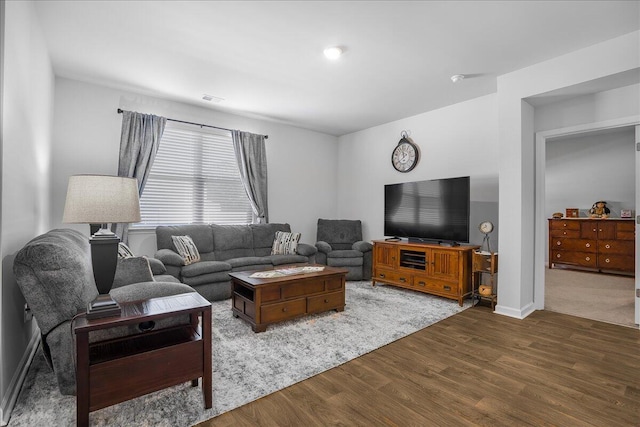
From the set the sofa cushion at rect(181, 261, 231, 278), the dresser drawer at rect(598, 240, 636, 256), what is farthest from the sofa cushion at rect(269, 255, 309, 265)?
the dresser drawer at rect(598, 240, 636, 256)

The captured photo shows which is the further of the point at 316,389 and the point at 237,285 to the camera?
the point at 237,285

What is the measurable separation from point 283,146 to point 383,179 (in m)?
1.86

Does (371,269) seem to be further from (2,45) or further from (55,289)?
(2,45)

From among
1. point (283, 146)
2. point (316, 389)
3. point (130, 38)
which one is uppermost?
point (130, 38)

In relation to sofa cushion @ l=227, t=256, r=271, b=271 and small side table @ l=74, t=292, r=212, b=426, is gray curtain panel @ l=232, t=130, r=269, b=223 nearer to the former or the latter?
sofa cushion @ l=227, t=256, r=271, b=271

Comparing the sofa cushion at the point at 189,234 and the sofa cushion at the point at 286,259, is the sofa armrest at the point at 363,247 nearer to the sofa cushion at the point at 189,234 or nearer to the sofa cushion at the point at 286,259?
the sofa cushion at the point at 286,259

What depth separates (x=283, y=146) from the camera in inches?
224

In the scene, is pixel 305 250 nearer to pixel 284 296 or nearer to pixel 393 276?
pixel 393 276

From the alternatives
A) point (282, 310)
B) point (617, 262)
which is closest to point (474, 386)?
point (282, 310)

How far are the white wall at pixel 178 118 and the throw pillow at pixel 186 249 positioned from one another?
22.2 inches

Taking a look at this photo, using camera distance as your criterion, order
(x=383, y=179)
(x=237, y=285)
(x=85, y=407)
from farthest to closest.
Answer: (x=383, y=179) < (x=237, y=285) < (x=85, y=407)

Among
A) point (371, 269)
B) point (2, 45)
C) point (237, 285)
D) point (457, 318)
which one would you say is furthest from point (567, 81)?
point (2, 45)

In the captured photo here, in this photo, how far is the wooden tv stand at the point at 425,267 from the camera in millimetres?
3951

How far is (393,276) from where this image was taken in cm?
466
